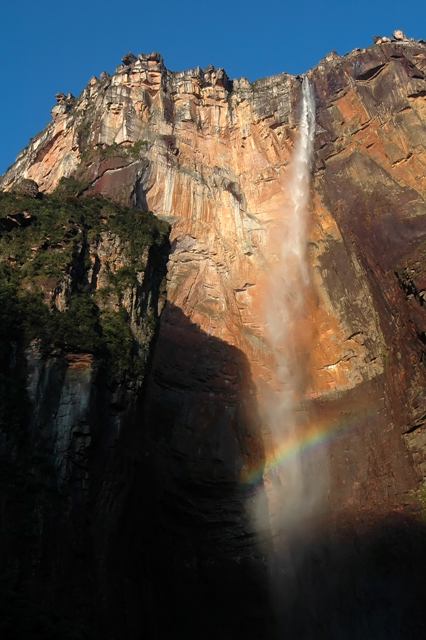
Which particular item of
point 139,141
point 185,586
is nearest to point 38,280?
point 185,586

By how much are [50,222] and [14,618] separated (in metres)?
13.4

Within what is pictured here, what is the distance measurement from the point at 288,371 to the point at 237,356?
7.01 ft

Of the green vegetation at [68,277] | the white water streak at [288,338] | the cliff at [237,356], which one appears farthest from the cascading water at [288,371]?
the green vegetation at [68,277]

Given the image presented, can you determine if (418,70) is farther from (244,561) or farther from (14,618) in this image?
(14,618)

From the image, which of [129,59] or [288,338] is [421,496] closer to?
[288,338]

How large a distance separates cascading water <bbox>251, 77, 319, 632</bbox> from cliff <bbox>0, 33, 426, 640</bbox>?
0.20 meters

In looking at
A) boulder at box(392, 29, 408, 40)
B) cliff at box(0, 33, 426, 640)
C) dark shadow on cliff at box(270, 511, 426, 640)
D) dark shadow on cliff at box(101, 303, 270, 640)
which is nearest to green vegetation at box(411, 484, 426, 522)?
cliff at box(0, 33, 426, 640)

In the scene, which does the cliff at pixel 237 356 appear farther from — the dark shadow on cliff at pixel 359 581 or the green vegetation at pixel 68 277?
the green vegetation at pixel 68 277

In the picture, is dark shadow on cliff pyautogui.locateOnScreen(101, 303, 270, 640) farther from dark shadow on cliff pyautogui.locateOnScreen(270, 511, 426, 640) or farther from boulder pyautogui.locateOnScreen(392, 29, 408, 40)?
boulder pyautogui.locateOnScreen(392, 29, 408, 40)

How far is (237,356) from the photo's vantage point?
943 inches

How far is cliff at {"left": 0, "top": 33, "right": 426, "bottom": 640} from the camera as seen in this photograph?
16422 mm

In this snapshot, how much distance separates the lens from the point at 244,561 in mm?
19812

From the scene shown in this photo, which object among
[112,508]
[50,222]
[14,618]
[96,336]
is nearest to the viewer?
[14,618]

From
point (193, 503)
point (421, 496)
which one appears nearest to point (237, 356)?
point (193, 503)
